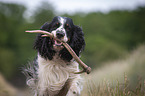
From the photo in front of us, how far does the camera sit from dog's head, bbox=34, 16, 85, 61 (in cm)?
460

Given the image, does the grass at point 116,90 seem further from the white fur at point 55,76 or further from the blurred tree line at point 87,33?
the blurred tree line at point 87,33

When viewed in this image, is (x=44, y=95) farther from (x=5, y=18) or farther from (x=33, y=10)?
(x=5, y=18)

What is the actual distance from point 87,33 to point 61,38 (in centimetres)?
2677

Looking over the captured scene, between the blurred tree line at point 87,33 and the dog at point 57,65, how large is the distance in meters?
21.2

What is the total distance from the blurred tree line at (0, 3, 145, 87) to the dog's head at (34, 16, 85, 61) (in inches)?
831

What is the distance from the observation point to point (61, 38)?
4.43 meters

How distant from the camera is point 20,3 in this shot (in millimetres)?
34031

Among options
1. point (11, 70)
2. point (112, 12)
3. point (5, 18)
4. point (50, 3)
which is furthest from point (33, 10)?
point (112, 12)

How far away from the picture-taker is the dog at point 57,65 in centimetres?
476

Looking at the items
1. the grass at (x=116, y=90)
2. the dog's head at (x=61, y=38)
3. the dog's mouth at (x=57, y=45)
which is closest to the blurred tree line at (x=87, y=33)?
the dog's head at (x=61, y=38)

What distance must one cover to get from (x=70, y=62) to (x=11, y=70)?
79.6 feet

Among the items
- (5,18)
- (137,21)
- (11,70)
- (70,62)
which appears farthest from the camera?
(137,21)

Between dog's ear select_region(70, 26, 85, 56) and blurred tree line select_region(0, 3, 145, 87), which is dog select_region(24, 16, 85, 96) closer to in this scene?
dog's ear select_region(70, 26, 85, 56)

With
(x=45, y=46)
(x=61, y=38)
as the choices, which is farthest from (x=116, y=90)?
(x=45, y=46)
